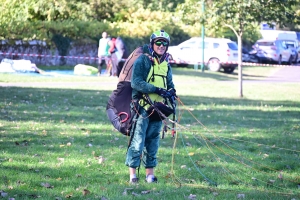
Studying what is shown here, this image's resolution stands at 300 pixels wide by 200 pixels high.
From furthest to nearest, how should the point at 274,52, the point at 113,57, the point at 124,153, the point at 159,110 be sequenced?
the point at 274,52, the point at 113,57, the point at 124,153, the point at 159,110

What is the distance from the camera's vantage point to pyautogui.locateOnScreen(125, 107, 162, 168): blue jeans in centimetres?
731

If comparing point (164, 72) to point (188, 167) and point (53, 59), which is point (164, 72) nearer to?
point (188, 167)

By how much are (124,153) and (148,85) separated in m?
2.58

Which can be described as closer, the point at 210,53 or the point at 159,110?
the point at 159,110

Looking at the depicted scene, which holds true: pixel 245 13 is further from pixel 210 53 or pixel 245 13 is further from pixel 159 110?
pixel 210 53

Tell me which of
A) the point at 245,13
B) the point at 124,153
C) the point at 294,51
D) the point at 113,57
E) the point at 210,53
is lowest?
Result: the point at 124,153

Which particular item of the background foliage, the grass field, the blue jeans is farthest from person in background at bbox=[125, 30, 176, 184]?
the background foliage

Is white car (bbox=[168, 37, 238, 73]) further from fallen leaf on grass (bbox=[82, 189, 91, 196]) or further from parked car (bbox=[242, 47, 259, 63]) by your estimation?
fallen leaf on grass (bbox=[82, 189, 91, 196])

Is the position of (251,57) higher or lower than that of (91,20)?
lower

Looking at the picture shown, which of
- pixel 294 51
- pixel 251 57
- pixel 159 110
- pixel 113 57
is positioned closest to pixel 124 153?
pixel 159 110

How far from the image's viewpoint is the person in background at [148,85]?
7.18 meters

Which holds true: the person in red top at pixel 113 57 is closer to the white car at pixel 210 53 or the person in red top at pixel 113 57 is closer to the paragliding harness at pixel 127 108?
the white car at pixel 210 53

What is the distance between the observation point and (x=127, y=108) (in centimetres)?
744

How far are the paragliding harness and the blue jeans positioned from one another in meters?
0.07
